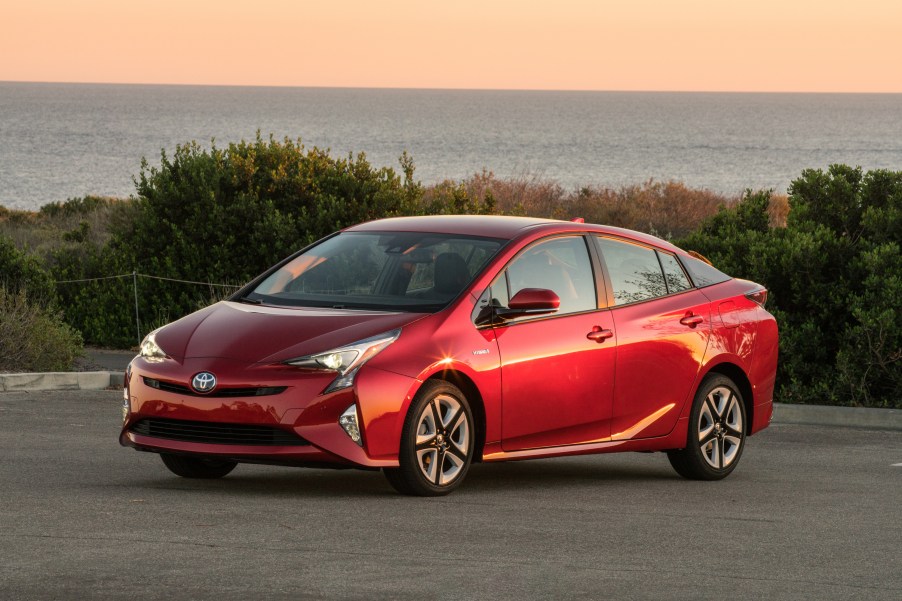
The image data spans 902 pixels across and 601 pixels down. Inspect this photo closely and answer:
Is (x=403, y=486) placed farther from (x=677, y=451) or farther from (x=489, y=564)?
(x=677, y=451)

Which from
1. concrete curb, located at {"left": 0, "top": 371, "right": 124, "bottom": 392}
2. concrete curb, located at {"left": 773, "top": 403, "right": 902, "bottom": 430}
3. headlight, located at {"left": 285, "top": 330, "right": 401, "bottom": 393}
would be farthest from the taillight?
concrete curb, located at {"left": 0, "top": 371, "right": 124, "bottom": 392}

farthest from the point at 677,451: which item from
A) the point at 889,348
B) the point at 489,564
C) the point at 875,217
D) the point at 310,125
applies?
the point at 310,125

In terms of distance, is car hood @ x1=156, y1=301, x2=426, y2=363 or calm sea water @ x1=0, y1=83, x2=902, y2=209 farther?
calm sea water @ x1=0, y1=83, x2=902, y2=209

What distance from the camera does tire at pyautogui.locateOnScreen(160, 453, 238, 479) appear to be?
9641 millimetres

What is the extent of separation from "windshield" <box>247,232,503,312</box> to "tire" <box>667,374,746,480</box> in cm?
204

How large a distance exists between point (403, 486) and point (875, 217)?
31.4ft

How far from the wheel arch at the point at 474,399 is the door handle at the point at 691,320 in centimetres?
198

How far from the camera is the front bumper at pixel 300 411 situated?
848cm

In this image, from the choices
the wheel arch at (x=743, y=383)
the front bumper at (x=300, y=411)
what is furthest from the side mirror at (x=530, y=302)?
the wheel arch at (x=743, y=383)

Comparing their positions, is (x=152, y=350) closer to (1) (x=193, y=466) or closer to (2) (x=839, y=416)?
(1) (x=193, y=466)

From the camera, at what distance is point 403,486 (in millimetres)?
8898

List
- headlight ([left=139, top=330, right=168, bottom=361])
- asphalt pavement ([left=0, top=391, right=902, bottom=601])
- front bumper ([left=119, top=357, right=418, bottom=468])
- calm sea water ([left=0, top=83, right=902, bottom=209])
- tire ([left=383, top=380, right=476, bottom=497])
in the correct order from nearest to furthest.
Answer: asphalt pavement ([left=0, top=391, right=902, bottom=601]), front bumper ([left=119, top=357, right=418, bottom=468]), tire ([left=383, top=380, right=476, bottom=497]), headlight ([left=139, top=330, right=168, bottom=361]), calm sea water ([left=0, top=83, right=902, bottom=209])

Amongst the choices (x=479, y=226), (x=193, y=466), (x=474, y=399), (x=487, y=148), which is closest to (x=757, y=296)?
(x=479, y=226)

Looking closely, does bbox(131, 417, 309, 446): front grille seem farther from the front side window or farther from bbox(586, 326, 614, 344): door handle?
bbox(586, 326, 614, 344): door handle
